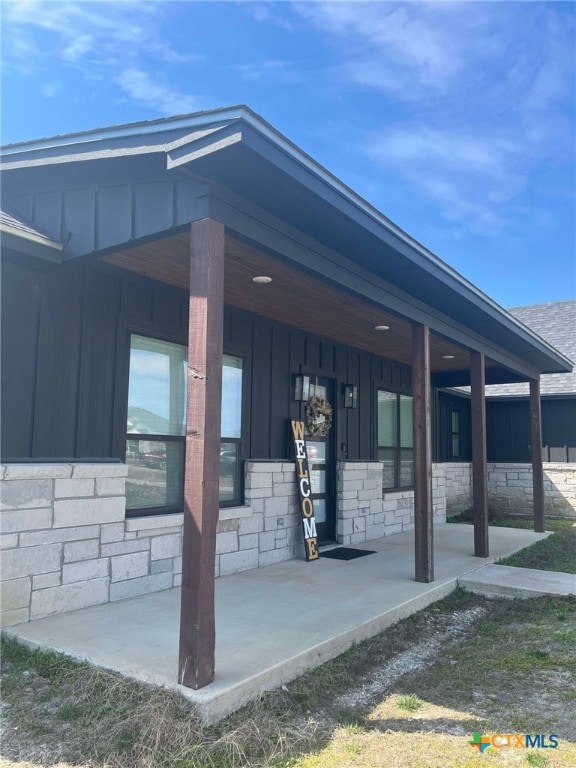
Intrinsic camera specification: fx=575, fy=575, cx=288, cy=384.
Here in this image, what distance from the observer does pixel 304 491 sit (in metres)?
6.48

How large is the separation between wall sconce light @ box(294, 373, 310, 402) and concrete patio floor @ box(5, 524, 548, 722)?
183cm

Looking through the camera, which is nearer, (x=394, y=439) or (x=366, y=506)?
(x=366, y=506)

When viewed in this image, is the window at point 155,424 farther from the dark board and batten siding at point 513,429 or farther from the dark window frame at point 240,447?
the dark board and batten siding at point 513,429

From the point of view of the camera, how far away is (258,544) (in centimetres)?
586

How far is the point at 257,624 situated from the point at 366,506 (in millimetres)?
4209

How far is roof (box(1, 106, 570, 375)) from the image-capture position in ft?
9.76

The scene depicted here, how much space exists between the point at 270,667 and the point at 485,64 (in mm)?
6876

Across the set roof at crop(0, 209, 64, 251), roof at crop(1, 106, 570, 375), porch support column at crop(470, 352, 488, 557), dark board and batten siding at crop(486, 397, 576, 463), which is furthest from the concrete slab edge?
dark board and batten siding at crop(486, 397, 576, 463)

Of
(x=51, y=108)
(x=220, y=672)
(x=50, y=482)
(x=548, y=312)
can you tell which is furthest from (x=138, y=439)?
(x=548, y=312)

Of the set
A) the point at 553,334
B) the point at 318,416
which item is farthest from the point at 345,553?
the point at 553,334

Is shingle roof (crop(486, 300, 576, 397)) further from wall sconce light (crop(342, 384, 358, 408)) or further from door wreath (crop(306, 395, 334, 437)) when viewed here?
door wreath (crop(306, 395, 334, 437))

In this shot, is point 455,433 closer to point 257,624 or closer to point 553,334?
point 553,334

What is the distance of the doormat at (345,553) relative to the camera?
6480 millimetres

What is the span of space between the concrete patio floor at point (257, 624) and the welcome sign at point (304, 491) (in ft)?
0.97
